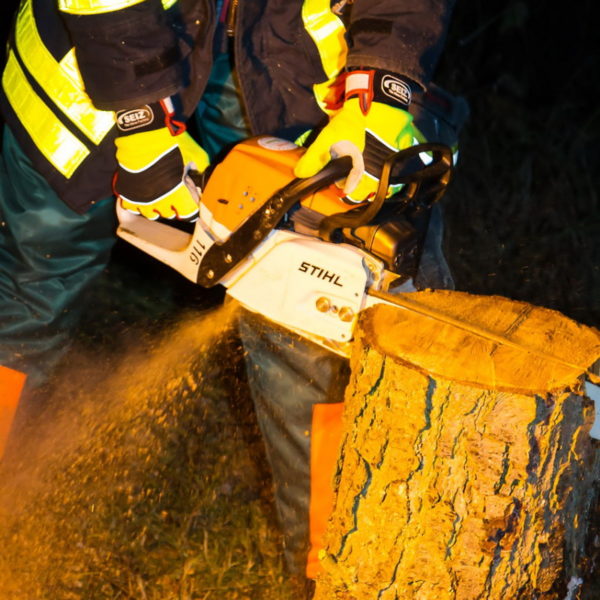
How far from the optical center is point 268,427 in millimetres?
2613

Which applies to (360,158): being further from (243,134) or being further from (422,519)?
(422,519)

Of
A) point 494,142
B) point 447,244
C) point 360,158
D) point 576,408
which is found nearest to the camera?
point 576,408

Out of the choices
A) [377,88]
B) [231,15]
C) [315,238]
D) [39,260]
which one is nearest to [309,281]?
[315,238]

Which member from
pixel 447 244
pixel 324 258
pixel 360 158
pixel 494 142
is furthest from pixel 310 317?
pixel 494 142

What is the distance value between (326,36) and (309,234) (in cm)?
68

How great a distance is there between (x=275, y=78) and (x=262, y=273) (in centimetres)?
72

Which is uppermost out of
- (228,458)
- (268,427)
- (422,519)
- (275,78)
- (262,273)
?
(275,78)

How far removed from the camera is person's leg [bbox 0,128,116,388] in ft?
8.12

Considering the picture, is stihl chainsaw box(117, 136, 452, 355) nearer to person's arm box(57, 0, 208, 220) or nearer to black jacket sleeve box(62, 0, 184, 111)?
person's arm box(57, 0, 208, 220)

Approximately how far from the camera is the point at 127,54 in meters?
2.09

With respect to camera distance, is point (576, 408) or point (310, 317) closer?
point (576, 408)

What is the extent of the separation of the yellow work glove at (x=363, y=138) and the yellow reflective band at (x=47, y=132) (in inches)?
28.8

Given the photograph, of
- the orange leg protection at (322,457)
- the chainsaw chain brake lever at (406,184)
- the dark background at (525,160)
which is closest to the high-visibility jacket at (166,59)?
the chainsaw chain brake lever at (406,184)

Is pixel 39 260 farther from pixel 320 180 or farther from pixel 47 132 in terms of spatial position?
pixel 320 180
